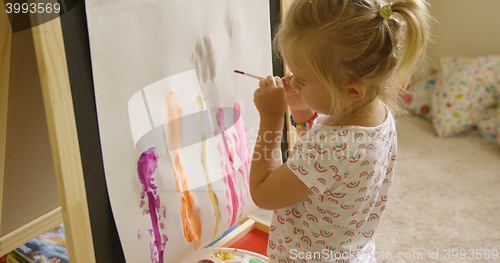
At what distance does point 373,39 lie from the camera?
24.8 inches

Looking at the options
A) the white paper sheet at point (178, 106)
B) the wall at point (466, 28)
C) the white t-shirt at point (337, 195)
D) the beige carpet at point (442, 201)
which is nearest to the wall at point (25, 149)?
the white paper sheet at point (178, 106)

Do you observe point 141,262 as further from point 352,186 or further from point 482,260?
point 482,260

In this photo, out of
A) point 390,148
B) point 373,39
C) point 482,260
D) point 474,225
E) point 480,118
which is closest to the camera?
point 373,39

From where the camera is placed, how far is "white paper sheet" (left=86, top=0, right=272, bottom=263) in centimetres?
70

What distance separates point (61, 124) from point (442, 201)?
5.80ft

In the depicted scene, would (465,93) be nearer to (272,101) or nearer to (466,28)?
(466,28)

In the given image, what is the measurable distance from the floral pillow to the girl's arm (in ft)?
6.49

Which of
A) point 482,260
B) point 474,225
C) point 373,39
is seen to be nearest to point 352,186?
point 373,39

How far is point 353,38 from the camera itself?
625 mm

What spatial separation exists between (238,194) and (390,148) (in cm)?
44

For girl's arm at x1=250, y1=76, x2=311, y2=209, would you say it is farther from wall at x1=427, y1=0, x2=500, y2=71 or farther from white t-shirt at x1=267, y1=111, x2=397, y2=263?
wall at x1=427, y1=0, x2=500, y2=71

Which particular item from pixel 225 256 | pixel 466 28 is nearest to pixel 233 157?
pixel 225 256

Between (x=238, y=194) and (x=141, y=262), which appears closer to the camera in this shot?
(x=141, y=262)

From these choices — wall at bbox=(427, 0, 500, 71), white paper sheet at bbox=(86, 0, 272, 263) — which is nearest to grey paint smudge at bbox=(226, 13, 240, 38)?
white paper sheet at bbox=(86, 0, 272, 263)
